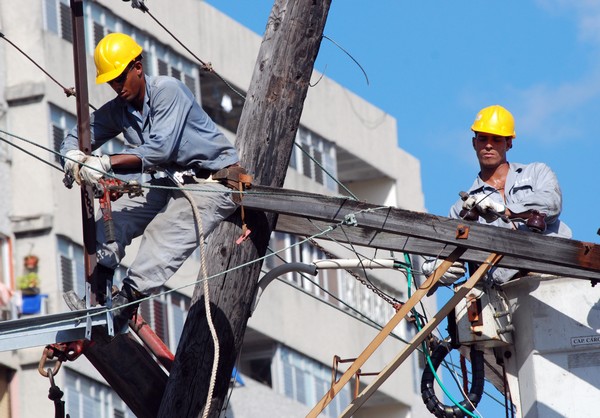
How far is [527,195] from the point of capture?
10609mm

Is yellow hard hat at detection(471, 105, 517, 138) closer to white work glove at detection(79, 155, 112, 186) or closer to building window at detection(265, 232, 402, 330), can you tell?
white work glove at detection(79, 155, 112, 186)

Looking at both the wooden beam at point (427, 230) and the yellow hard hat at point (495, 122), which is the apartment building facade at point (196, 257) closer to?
the yellow hard hat at point (495, 122)

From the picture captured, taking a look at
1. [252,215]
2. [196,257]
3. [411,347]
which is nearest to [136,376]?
[252,215]

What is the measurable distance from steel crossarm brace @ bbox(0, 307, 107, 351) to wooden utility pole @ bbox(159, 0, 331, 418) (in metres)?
0.68

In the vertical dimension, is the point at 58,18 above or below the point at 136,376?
above

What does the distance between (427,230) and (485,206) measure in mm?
671

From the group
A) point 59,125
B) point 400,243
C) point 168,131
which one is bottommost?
point 400,243

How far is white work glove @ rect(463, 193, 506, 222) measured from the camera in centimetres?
1001

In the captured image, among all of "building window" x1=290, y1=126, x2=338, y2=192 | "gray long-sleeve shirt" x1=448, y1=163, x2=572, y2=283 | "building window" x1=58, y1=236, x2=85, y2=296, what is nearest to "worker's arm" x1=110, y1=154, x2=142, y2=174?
"gray long-sleeve shirt" x1=448, y1=163, x2=572, y2=283

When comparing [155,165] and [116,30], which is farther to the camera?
[116,30]

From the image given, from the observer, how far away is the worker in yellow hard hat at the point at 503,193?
33.3 ft

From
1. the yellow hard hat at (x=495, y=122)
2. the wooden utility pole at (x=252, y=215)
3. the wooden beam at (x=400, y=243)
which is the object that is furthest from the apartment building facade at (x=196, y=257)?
the wooden beam at (x=400, y=243)

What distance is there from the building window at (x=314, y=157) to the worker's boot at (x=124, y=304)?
29.3 meters

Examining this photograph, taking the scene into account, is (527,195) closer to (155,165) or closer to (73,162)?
(155,165)
